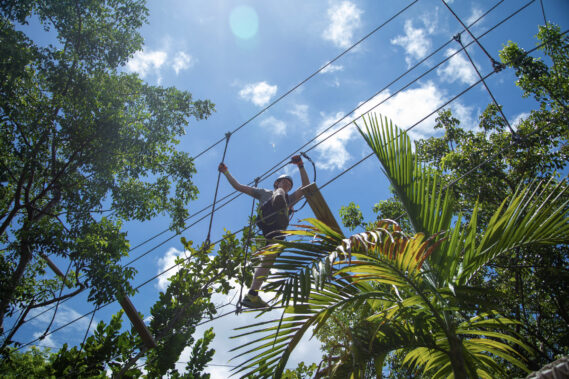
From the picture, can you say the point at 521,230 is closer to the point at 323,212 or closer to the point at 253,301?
the point at 323,212

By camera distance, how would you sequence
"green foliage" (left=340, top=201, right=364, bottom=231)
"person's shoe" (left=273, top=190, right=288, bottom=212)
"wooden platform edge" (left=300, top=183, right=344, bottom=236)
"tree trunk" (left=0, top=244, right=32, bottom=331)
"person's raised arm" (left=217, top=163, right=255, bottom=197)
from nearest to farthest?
"wooden platform edge" (left=300, top=183, right=344, bottom=236) < "person's shoe" (left=273, top=190, right=288, bottom=212) < "person's raised arm" (left=217, top=163, right=255, bottom=197) < "tree trunk" (left=0, top=244, right=32, bottom=331) < "green foliage" (left=340, top=201, right=364, bottom=231)

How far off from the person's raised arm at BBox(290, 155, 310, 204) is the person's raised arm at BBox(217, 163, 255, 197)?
79 cm

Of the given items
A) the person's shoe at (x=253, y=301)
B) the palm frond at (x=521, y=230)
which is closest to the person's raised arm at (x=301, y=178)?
the person's shoe at (x=253, y=301)

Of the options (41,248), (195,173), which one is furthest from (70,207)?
(195,173)

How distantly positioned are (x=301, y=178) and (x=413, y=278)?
2253 mm

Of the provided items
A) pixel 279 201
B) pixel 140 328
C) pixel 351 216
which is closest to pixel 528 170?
pixel 351 216

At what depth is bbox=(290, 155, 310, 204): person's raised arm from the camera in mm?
4000

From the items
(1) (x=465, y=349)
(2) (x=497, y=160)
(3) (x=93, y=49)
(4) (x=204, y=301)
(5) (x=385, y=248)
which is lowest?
(1) (x=465, y=349)

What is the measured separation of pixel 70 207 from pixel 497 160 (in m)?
8.71

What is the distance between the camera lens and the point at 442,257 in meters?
→ 2.15

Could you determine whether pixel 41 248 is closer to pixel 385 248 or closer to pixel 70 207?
pixel 70 207

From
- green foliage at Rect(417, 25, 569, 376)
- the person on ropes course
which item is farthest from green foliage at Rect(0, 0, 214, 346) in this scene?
green foliage at Rect(417, 25, 569, 376)

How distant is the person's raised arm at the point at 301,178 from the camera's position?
4.00 meters

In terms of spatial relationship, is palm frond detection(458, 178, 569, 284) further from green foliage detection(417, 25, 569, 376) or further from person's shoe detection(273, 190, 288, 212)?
green foliage detection(417, 25, 569, 376)
